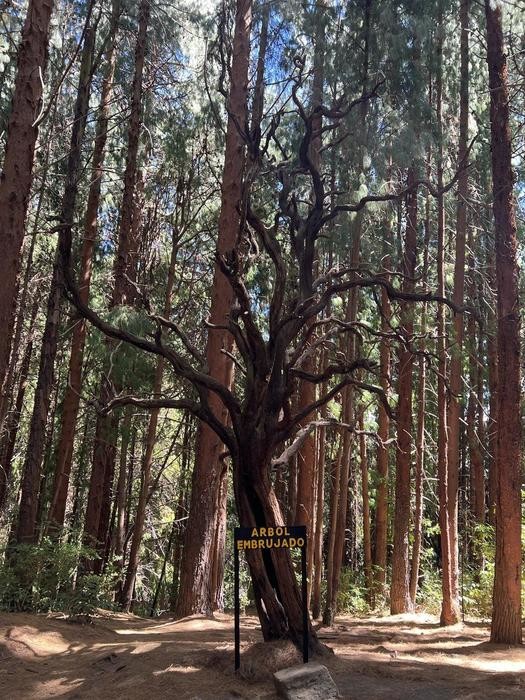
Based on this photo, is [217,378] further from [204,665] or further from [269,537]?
[204,665]

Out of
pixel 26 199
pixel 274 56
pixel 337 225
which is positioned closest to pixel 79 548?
pixel 26 199

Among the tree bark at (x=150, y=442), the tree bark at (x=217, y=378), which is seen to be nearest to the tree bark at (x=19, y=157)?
the tree bark at (x=217, y=378)

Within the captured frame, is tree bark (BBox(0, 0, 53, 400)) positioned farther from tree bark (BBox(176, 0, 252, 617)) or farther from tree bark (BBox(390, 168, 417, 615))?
tree bark (BBox(390, 168, 417, 615))

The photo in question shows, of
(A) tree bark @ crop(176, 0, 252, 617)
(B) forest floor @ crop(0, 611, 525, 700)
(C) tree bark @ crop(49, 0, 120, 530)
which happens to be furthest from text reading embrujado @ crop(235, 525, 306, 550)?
(C) tree bark @ crop(49, 0, 120, 530)

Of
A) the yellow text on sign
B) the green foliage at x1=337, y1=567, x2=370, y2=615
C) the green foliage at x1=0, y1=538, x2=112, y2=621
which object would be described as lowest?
the green foliage at x1=337, y1=567, x2=370, y2=615

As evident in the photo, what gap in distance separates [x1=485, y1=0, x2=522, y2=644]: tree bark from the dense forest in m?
0.03

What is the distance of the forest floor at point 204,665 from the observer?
557 cm

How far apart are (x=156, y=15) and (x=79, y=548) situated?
35.9 ft

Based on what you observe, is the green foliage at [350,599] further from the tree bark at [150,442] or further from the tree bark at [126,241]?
the tree bark at [126,241]

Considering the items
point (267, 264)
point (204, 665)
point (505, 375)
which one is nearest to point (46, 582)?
point (204, 665)

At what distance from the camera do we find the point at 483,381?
856 inches

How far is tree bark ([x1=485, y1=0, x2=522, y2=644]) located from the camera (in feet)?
28.6

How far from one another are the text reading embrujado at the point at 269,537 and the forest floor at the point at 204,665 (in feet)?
3.21

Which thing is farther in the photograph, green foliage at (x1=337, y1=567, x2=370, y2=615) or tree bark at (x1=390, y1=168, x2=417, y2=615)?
green foliage at (x1=337, y1=567, x2=370, y2=615)
